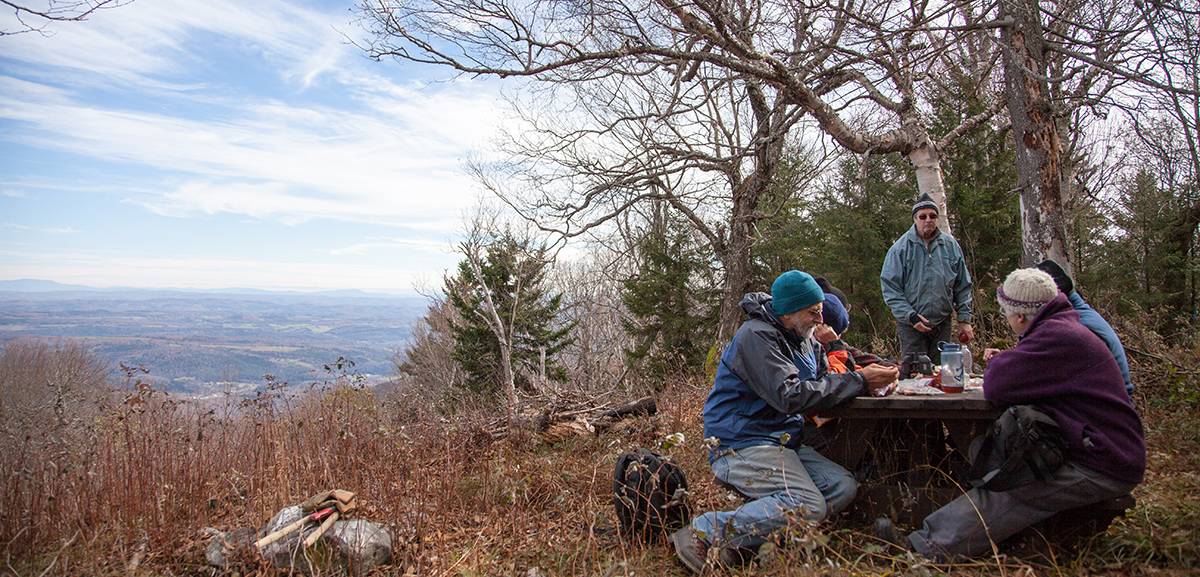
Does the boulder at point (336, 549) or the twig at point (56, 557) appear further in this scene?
the boulder at point (336, 549)

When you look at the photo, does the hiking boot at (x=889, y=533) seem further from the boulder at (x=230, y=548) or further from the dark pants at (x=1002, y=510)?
the boulder at (x=230, y=548)

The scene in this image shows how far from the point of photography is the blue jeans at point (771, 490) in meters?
3.06

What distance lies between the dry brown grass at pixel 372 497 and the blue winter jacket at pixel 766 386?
56cm

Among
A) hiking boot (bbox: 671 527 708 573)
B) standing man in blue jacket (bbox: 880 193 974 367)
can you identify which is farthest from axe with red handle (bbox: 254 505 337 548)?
standing man in blue jacket (bbox: 880 193 974 367)

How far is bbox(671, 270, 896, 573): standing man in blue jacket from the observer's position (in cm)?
311

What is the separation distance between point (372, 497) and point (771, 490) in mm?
2412

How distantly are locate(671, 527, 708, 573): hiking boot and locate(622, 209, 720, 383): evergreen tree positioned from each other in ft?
48.1

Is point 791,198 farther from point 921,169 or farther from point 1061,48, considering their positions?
point 1061,48

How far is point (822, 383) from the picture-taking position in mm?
3188

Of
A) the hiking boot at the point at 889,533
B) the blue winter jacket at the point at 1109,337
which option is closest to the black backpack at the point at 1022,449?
the hiking boot at the point at 889,533

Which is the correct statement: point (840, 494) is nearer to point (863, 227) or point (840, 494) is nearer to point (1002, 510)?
point (1002, 510)

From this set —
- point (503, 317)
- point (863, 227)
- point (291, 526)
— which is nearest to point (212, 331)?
point (503, 317)

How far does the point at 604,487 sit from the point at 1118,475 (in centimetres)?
295

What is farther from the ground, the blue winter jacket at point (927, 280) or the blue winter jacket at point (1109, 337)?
the blue winter jacket at point (927, 280)
